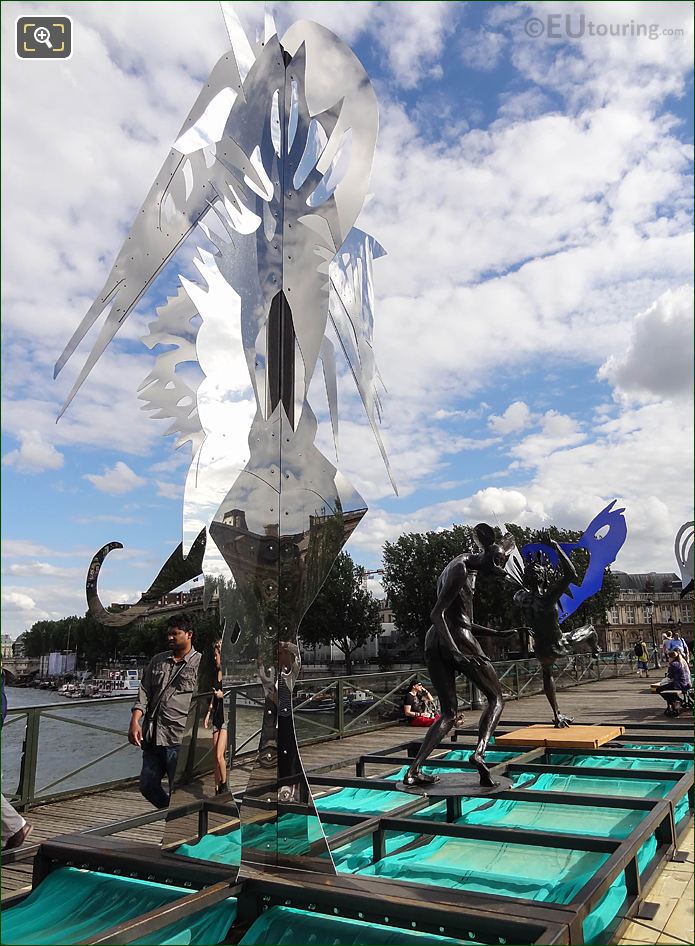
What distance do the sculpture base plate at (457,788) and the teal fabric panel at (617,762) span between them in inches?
84.6

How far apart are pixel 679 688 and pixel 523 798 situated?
29.2ft

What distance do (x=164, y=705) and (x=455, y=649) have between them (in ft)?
7.73

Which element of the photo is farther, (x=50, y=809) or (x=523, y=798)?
(x=50, y=809)

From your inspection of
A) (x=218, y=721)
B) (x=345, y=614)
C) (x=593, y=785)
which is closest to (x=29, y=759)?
(x=218, y=721)

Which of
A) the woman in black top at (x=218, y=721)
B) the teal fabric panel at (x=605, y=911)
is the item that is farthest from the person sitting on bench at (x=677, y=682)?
the woman in black top at (x=218, y=721)

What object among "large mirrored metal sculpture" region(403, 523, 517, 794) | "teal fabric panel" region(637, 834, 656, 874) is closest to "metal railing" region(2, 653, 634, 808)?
"large mirrored metal sculpture" region(403, 523, 517, 794)

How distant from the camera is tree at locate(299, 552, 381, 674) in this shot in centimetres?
4112

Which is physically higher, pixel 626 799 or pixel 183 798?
pixel 183 798

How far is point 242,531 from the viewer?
3982mm

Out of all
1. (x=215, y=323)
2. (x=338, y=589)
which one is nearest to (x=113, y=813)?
(x=215, y=323)

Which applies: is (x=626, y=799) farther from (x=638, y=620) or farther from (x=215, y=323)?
(x=638, y=620)

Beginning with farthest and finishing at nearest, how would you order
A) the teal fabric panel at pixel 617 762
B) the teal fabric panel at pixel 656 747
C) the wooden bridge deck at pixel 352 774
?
1. the teal fabric panel at pixel 656 747
2. the teal fabric panel at pixel 617 762
3. the wooden bridge deck at pixel 352 774

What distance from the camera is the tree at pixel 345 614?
4112 centimetres

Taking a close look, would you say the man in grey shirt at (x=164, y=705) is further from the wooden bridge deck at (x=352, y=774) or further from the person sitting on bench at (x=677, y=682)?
the person sitting on bench at (x=677, y=682)
